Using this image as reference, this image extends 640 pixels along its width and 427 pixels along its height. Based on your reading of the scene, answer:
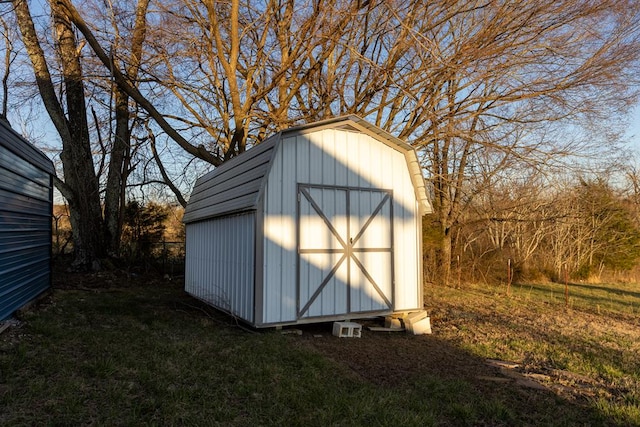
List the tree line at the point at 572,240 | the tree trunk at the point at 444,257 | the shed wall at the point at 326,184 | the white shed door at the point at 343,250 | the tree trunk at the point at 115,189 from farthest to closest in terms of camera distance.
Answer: the tree line at the point at 572,240, the tree trunk at the point at 444,257, the tree trunk at the point at 115,189, the white shed door at the point at 343,250, the shed wall at the point at 326,184

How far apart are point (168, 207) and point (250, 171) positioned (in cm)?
1084

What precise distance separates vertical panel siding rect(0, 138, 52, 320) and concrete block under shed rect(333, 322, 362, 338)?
4635 mm

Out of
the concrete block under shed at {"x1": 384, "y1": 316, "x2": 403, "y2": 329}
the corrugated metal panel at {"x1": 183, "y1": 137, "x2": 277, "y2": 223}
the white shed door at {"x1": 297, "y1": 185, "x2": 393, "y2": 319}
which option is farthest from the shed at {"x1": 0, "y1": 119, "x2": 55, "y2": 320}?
the concrete block under shed at {"x1": 384, "y1": 316, "x2": 403, "y2": 329}

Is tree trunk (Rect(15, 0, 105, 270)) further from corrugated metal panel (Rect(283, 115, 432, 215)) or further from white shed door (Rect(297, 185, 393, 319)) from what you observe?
white shed door (Rect(297, 185, 393, 319))

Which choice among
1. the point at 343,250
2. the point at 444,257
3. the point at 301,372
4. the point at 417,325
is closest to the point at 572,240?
the point at 444,257

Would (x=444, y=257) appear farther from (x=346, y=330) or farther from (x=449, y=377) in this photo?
(x=449, y=377)

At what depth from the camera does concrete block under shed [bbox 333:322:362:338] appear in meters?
6.91

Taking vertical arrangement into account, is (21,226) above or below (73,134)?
below

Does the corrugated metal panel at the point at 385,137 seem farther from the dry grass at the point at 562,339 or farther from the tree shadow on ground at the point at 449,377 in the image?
the tree shadow on ground at the point at 449,377

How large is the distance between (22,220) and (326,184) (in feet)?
15.7

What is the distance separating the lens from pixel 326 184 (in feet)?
23.3

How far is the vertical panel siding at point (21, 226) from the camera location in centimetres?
566

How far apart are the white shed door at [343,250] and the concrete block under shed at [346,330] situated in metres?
0.23

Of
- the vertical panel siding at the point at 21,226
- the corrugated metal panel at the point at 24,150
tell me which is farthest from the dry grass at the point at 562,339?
the corrugated metal panel at the point at 24,150
